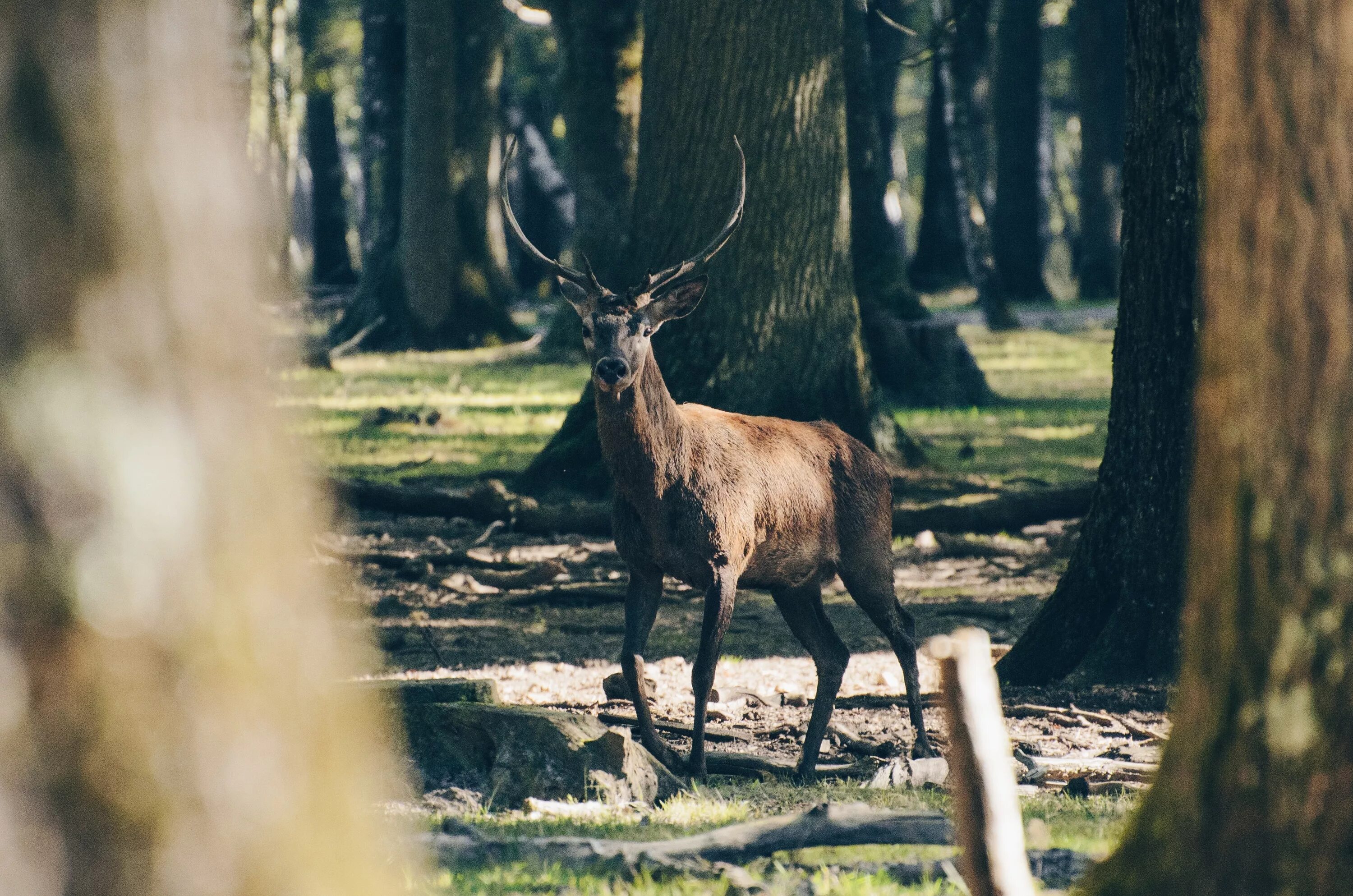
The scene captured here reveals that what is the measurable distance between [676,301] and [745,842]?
3.62 m

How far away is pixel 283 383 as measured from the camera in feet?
68.8

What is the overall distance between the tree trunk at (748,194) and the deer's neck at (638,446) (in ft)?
16.9

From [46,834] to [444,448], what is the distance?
46.4ft

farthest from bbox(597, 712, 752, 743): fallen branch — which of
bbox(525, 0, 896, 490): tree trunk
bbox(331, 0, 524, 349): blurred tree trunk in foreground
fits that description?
bbox(331, 0, 524, 349): blurred tree trunk in foreground

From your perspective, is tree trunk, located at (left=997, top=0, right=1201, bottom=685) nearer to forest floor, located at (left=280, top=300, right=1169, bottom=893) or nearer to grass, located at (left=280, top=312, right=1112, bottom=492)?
forest floor, located at (left=280, top=300, right=1169, bottom=893)

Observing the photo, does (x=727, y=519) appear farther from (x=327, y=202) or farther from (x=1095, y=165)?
(x=327, y=202)

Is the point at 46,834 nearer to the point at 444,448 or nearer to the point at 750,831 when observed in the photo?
the point at 750,831

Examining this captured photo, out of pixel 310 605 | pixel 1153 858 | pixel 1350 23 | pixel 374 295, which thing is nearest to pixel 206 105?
pixel 310 605

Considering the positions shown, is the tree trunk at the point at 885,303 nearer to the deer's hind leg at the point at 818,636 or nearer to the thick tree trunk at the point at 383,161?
the thick tree trunk at the point at 383,161

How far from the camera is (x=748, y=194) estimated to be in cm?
1293

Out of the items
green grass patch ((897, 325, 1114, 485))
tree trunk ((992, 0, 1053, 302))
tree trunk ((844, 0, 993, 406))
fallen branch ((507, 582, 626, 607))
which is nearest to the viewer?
fallen branch ((507, 582, 626, 607))

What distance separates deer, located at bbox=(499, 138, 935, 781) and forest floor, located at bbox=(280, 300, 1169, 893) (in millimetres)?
479

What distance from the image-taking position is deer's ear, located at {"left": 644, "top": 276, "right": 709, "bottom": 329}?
7922mm

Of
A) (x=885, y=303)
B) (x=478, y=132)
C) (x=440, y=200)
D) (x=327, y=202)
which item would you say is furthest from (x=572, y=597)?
(x=327, y=202)
